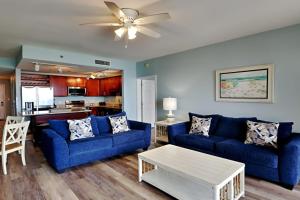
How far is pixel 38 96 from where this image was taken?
6.49m

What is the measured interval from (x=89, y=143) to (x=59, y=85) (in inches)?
210

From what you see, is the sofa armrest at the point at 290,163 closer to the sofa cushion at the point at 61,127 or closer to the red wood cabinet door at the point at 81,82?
the sofa cushion at the point at 61,127

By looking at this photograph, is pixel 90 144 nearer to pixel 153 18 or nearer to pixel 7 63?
pixel 153 18

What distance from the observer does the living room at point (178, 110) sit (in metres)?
2.32

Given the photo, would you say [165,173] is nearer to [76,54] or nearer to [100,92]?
[76,54]

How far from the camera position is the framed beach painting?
3396 millimetres

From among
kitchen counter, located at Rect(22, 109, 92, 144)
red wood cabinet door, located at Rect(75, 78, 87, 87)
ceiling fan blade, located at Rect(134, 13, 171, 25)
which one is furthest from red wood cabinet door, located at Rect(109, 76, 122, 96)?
ceiling fan blade, located at Rect(134, 13, 171, 25)

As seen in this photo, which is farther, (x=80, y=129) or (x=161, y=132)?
(x=161, y=132)

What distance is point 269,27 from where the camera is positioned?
323cm

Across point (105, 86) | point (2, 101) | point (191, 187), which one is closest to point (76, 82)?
point (105, 86)

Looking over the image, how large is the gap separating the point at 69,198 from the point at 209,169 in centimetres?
180

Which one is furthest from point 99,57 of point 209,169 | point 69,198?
point 209,169

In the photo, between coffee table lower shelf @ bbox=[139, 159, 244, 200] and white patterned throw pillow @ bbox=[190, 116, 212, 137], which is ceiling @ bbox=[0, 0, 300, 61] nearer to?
white patterned throw pillow @ bbox=[190, 116, 212, 137]

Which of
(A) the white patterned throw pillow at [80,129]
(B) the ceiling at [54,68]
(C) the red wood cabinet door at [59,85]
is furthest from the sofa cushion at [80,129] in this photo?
(C) the red wood cabinet door at [59,85]
